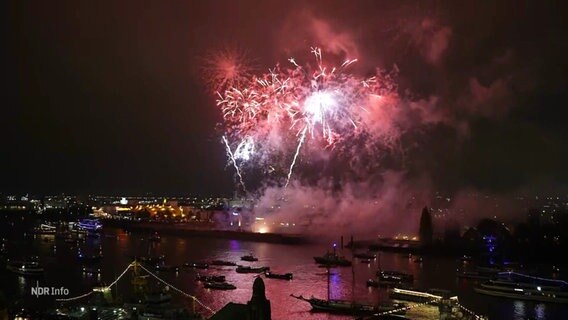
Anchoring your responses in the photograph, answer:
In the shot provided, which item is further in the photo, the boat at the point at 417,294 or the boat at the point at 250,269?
the boat at the point at 250,269

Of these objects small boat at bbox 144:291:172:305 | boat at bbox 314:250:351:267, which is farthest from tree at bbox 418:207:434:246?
small boat at bbox 144:291:172:305

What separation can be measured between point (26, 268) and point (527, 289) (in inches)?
533

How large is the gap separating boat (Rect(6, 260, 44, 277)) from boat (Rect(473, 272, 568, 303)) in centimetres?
1210

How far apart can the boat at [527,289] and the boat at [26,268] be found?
1210 cm

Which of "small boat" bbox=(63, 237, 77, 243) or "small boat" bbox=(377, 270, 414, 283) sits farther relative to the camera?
"small boat" bbox=(63, 237, 77, 243)

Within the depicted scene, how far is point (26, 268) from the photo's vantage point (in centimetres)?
1684

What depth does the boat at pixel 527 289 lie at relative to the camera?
46.6 feet

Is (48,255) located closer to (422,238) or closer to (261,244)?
(261,244)

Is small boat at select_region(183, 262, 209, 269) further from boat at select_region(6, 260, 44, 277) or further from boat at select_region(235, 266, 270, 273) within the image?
boat at select_region(6, 260, 44, 277)

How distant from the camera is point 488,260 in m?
22.3

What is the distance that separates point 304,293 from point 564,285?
21.6ft

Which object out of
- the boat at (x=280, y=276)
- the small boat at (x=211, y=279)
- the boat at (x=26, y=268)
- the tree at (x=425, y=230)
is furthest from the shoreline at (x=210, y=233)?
the boat at (x=26, y=268)

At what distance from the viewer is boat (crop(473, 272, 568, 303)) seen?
1420cm

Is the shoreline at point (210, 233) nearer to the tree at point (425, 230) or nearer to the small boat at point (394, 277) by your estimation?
the tree at point (425, 230)
